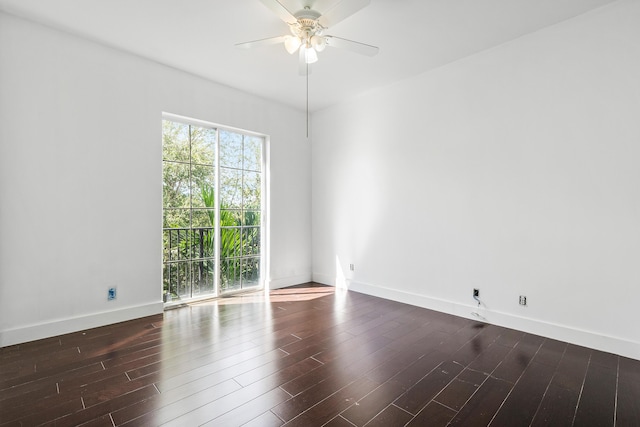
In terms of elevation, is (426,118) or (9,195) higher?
(426,118)

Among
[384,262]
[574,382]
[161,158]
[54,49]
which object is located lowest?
[574,382]

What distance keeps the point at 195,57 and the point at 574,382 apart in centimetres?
432

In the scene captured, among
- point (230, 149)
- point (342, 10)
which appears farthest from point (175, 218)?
point (342, 10)

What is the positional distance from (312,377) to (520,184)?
256 cm

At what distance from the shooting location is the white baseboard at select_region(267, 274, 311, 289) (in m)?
4.62

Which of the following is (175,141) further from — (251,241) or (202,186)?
(251,241)

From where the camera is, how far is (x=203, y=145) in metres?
4.03

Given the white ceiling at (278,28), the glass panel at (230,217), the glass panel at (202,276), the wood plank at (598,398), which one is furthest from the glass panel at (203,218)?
the wood plank at (598,398)

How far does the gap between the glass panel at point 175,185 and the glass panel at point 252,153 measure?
2.91 ft

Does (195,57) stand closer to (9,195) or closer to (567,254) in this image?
(9,195)

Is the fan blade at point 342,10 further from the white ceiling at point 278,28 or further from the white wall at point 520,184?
the white wall at point 520,184

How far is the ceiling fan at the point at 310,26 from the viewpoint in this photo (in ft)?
7.16

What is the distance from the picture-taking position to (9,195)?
264cm

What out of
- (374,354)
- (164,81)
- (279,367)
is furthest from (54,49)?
(374,354)
